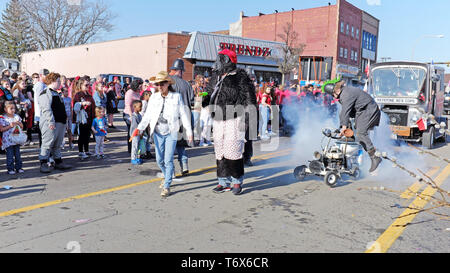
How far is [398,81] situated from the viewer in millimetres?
11828

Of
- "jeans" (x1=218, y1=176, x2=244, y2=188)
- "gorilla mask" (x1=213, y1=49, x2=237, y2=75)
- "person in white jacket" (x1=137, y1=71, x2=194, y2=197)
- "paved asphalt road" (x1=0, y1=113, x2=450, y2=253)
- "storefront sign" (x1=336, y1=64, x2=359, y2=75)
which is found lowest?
"paved asphalt road" (x1=0, y1=113, x2=450, y2=253)

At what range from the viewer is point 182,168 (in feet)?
22.5

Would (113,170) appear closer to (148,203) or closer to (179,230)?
(148,203)

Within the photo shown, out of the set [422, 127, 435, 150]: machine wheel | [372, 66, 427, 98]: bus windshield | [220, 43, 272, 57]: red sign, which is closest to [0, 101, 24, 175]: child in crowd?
[372, 66, 427, 98]: bus windshield

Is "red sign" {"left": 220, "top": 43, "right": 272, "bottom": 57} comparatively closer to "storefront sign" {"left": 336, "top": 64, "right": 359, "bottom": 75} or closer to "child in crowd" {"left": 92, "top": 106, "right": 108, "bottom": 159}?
"storefront sign" {"left": 336, "top": 64, "right": 359, "bottom": 75}

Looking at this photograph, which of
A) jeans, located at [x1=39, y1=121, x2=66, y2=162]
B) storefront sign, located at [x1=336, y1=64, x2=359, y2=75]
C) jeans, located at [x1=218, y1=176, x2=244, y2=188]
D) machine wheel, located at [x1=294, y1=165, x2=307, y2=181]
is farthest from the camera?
storefront sign, located at [x1=336, y1=64, x2=359, y2=75]

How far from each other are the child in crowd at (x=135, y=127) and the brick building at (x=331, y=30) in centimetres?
3374

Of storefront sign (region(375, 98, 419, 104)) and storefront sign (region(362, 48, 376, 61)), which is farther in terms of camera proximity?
storefront sign (region(362, 48, 376, 61))

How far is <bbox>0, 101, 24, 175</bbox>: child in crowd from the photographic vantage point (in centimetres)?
664

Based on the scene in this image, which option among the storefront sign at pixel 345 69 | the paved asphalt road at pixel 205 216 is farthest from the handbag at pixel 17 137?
the storefront sign at pixel 345 69

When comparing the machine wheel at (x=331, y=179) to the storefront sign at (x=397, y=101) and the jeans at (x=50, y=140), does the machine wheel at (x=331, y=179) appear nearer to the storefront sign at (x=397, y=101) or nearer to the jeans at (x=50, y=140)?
the jeans at (x=50, y=140)

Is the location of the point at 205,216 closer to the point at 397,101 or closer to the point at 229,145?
the point at 229,145

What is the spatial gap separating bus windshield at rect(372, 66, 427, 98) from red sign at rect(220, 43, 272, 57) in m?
20.0
